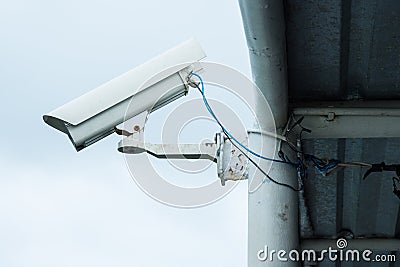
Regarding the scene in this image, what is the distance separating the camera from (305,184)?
3635 mm

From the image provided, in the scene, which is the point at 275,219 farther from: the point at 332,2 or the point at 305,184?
the point at 305,184

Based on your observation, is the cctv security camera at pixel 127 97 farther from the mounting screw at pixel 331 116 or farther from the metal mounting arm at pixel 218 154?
the mounting screw at pixel 331 116

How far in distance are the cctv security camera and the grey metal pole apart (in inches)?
12.7

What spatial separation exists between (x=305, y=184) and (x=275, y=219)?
1081 millimetres

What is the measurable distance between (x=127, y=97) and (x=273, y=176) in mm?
577

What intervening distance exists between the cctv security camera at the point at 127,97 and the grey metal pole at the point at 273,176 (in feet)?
1.06

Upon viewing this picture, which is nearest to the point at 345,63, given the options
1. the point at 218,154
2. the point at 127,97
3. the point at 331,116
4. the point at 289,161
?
the point at 331,116

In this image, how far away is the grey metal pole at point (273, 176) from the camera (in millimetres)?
2324

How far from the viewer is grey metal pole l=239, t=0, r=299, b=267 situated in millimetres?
2324

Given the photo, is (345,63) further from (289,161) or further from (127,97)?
(127,97)

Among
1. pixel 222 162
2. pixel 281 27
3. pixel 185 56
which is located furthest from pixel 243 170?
pixel 281 27

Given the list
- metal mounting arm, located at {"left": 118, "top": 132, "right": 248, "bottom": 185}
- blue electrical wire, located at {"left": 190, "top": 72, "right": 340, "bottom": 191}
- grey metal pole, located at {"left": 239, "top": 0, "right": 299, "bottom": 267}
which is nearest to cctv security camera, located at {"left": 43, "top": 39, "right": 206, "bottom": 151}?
blue electrical wire, located at {"left": 190, "top": 72, "right": 340, "bottom": 191}

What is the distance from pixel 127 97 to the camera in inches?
103

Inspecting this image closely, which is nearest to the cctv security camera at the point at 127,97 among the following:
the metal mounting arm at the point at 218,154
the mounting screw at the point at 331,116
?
the metal mounting arm at the point at 218,154
